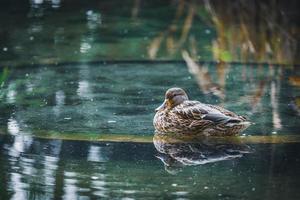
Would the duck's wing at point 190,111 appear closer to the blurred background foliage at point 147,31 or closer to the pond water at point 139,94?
the pond water at point 139,94

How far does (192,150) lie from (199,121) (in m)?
0.47

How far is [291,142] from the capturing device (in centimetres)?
676

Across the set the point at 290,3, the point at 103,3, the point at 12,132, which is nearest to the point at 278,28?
the point at 290,3

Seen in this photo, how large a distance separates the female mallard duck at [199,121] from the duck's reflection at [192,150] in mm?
68

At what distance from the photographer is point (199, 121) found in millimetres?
7039

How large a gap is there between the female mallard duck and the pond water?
4.5 inches

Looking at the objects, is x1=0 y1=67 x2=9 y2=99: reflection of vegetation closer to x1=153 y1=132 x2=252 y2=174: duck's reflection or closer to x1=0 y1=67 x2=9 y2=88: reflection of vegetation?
x1=0 y1=67 x2=9 y2=88: reflection of vegetation

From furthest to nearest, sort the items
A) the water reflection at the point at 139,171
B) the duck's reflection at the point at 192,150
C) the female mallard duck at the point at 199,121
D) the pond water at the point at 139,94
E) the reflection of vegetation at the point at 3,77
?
1. the reflection of vegetation at the point at 3,77
2. the female mallard duck at the point at 199,121
3. the duck's reflection at the point at 192,150
4. the pond water at the point at 139,94
5. the water reflection at the point at 139,171

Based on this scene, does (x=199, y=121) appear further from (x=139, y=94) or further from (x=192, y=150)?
(x=139, y=94)

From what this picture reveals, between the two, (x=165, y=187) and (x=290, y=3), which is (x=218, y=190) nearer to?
(x=165, y=187)

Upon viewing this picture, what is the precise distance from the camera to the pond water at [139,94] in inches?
224

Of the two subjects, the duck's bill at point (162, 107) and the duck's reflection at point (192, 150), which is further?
the duck's bill at point (162, 107)

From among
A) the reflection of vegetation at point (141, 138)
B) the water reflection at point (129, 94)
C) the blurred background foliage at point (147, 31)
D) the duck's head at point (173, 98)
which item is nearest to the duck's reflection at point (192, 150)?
the reflection of vegetation at point (141, 138)

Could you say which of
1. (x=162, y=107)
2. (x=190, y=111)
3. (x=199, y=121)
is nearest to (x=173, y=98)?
(x=162, y=107)
